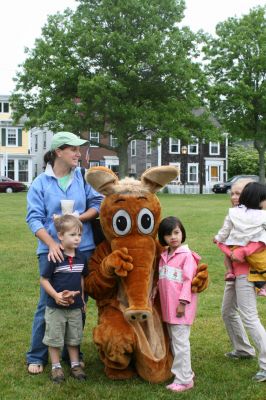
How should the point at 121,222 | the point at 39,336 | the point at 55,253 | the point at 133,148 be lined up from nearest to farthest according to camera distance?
the point at 55,253 → the point at 121,222 → the point at 39,336 → the point at 133,148

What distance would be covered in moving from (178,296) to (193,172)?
49504 mm

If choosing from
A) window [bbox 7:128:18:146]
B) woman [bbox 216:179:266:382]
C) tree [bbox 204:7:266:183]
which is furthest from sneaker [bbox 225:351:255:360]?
window [bbox 7:128:18:146]

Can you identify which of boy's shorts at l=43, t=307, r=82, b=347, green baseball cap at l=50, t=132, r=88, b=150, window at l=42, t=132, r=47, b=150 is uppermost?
window at l=42, t=132, r=47, b=150

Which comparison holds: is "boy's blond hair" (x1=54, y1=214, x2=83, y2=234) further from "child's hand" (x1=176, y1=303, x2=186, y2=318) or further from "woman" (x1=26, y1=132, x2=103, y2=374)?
"child's hand" (x1=176, y1=303, x2=186, y2=318)

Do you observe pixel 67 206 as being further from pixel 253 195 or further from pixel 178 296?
pixel 253 195

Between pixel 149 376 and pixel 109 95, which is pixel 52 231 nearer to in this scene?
pixel 149 376

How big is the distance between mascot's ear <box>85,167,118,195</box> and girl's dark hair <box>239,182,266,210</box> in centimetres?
116

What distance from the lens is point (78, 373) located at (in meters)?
4.77

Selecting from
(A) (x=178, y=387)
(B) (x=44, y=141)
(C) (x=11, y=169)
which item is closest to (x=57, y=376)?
(A) (x=178, y=387)

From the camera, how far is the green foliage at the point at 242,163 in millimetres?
57000

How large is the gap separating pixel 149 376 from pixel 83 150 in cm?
4817

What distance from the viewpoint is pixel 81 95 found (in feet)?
112

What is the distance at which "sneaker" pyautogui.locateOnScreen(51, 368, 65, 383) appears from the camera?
15.4 feet

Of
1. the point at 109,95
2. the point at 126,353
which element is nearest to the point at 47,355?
the point at 126,353
